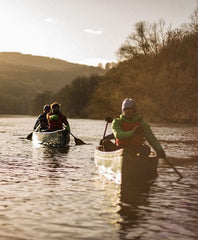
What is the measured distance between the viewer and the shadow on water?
8.15 metres

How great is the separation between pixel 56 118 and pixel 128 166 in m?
13.4

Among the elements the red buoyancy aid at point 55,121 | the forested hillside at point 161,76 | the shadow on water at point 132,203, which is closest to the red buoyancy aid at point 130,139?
the shadow on water at point 132,203

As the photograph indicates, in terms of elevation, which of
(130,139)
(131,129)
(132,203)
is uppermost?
(131,129)

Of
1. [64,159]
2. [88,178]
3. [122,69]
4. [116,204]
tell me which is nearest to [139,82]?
[122,69]

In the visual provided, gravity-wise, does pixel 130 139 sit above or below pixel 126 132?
below

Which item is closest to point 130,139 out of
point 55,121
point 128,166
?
point 128,166

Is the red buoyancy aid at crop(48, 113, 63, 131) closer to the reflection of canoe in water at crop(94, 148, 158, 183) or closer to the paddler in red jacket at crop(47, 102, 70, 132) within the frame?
the paddler in red jacket at crop(47, 102, 70, 132)

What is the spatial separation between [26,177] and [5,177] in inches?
23.4

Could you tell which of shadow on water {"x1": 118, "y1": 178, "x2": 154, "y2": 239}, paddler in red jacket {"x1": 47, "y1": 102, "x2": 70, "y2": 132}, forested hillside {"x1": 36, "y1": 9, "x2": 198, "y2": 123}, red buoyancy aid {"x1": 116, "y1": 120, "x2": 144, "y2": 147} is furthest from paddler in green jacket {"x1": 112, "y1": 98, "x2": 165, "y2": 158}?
forested hillside {"x1": 36, "y1": 9, "x2": 198, "y2": 123}

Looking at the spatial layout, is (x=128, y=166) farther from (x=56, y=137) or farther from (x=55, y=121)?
(x=56, y=137)

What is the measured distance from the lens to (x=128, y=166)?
1156 cm

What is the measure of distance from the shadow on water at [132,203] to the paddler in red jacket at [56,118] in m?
11.6

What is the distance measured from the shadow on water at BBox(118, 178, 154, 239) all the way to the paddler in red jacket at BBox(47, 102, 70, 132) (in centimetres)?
1157

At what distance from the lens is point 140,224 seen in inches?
325
